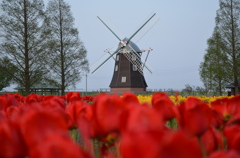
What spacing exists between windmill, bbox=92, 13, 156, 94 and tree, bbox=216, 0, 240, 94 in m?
6.36

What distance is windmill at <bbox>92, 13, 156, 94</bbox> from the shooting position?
101 ft

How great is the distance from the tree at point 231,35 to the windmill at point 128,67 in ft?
20.9

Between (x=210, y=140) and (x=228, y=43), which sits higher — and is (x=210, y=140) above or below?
below

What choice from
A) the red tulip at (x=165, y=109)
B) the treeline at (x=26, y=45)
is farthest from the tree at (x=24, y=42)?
the red tulip at (x=165, y=109)

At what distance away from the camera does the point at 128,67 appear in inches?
1253

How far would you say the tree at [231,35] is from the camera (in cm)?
2911

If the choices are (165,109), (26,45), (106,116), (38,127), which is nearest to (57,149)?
(38,127)

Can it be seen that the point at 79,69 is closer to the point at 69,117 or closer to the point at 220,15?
the point at 220,15

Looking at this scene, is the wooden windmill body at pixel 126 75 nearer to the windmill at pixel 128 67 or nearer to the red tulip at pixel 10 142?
the windmill at pixel 128 67

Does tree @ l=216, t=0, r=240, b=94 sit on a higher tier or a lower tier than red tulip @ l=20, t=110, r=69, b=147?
higher

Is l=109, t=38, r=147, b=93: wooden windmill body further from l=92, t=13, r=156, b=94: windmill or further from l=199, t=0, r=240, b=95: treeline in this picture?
l=199, t=0, r=240, b=95: treeline

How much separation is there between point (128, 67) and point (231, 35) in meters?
10.0

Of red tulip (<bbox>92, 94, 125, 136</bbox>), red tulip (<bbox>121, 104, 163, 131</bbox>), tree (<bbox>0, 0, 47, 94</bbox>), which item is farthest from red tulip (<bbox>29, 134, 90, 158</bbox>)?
tree (<bbox>0, 0, 47, 94</bbox>)

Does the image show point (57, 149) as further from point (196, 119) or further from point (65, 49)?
point (65, 49)
